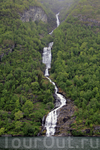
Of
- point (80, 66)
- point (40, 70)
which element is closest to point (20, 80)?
point (40, 70)

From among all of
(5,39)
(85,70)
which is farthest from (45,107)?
(5,39)

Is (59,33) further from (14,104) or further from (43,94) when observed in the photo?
(14,104)

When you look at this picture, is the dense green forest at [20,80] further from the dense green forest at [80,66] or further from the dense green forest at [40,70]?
the dense green forest at [80,66]

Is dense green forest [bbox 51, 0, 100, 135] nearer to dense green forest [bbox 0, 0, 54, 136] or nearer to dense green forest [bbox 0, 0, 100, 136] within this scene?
dense green forest [bbox 0, 0, 100, 136]

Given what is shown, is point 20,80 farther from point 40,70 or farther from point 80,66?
point 80,66

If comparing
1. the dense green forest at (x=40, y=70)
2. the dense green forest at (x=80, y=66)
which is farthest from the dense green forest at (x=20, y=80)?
the dense green forest at (x=80, y=66)

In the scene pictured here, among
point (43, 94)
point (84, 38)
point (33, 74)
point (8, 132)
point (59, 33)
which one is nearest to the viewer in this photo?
point (8, 132)

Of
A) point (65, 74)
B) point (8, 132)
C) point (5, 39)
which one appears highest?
point (5, 39)
